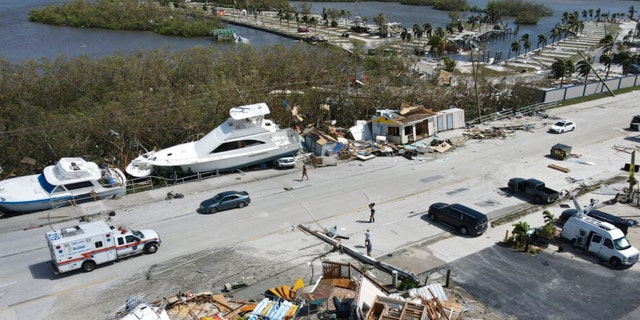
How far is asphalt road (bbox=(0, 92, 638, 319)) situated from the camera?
760 inches

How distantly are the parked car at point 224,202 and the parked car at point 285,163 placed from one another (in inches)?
225

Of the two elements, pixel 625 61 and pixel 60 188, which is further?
pixel 625 61

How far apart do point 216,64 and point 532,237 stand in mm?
31976

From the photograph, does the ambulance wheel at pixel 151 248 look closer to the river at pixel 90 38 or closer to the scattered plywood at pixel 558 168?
the scattered plywood at pixel 558 168

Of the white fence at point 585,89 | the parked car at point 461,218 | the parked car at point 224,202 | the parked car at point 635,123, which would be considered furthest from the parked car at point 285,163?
the parked car at point 635,123

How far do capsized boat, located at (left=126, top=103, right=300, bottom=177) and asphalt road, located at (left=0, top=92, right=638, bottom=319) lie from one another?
1.20m

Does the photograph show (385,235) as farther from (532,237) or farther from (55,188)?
(55,188)

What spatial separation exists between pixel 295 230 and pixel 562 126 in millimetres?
26593

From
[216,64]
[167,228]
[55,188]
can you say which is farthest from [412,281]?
[216,64]

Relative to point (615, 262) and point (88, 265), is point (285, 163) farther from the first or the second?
point (615, 262)

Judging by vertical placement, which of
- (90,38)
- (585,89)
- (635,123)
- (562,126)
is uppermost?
(90,38)

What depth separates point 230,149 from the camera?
3109 cm

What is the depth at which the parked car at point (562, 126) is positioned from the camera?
39625 mm

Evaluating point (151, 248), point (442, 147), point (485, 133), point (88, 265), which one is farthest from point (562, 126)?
point (88, 265)
